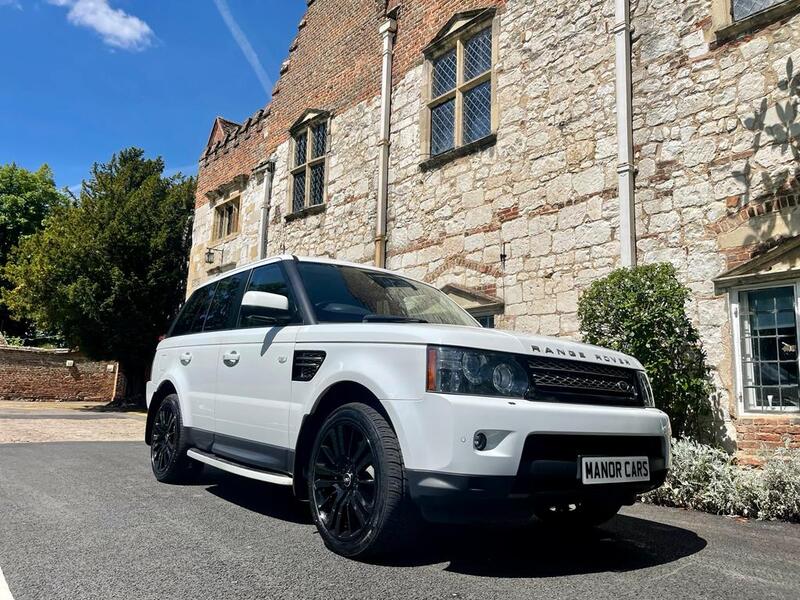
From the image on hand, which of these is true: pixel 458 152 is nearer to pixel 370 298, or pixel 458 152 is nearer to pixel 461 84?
pixel 461 84

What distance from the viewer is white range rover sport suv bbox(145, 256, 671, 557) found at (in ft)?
10.1

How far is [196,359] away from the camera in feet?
17.9

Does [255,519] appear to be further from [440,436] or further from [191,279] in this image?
[191,279]

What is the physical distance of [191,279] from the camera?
65.8ft

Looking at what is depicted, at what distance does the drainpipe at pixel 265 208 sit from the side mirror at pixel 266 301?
12.4 meters

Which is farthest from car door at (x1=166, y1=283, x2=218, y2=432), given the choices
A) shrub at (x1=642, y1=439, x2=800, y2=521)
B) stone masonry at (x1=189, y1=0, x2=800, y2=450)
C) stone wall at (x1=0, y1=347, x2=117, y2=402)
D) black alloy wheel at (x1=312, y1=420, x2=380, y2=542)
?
stone wall at (x1=0, y1=347, x2=117, y2=402)

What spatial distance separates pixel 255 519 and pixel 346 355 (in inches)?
59.2

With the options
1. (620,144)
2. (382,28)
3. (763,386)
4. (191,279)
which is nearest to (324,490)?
(763,386)

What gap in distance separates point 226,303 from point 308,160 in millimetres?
10315

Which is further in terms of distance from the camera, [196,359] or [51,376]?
[51,376]

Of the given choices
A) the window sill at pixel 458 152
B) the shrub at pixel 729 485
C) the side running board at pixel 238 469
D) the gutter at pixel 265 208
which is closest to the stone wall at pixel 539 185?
the window sill at pixel 458 152

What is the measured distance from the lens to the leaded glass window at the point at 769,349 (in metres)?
6.41

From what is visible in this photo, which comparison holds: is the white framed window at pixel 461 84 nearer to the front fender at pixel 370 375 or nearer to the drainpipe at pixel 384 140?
the drainpipe at pixel 384 140

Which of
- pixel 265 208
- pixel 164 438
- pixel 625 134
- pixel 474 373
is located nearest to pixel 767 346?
pixel 625 134
